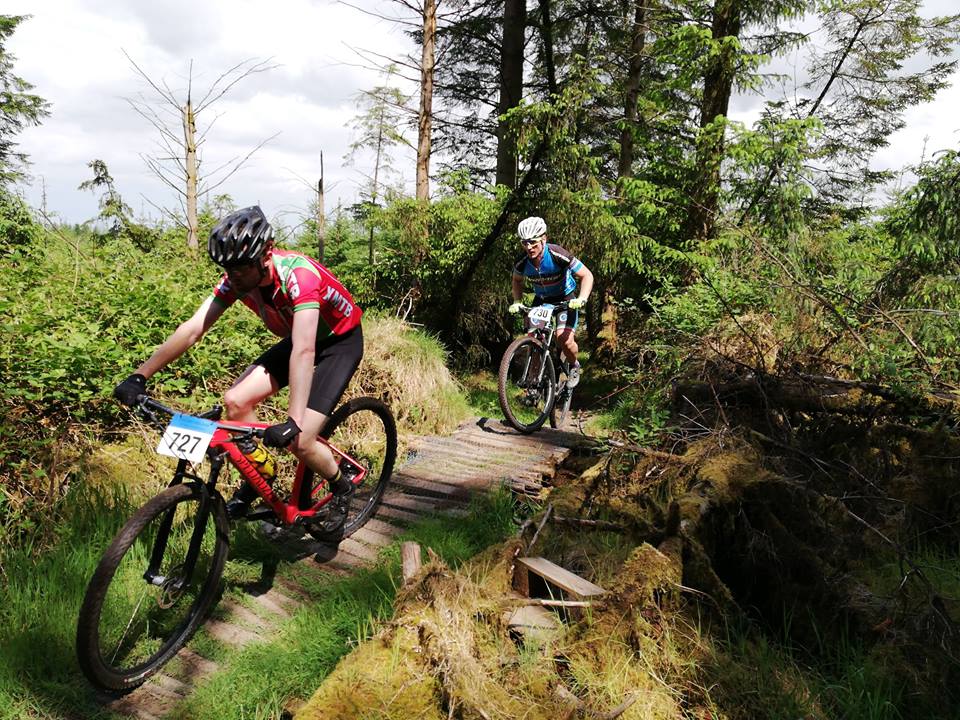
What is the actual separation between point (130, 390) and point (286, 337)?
1055mm

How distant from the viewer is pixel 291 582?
409 centimetres

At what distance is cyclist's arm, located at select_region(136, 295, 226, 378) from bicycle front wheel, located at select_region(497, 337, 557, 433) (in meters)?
3.39

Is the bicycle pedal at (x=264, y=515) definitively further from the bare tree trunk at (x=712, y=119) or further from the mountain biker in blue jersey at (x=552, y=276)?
the bare tree trunk at (x=712, y=119)

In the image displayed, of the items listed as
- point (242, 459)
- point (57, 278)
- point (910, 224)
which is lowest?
point (242, 459)

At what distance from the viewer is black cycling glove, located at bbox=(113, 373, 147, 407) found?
3.07m

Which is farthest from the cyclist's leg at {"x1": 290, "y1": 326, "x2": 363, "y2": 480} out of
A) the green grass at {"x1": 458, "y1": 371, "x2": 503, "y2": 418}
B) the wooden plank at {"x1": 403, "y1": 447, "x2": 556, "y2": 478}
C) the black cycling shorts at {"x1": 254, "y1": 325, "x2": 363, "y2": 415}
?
the green grass at {"x1": 458, "y1": 371, "x2": 503, "y2": 418}

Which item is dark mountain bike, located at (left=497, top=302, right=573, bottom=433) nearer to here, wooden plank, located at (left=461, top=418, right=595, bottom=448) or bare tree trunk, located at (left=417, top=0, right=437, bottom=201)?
wooden plank, located at (left=461, top=418, right=595, bottom=448)

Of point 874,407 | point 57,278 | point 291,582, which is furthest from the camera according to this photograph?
point 57,278

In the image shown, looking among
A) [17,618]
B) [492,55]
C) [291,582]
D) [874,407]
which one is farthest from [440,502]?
[492,55]

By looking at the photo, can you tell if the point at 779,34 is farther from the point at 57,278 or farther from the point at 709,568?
the point at 57,278

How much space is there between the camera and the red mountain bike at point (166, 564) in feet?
9.41

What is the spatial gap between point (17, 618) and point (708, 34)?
10219 millimetres

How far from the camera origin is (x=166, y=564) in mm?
3527

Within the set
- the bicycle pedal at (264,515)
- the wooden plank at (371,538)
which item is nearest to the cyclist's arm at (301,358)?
the bicycle pedal at (264,515)
